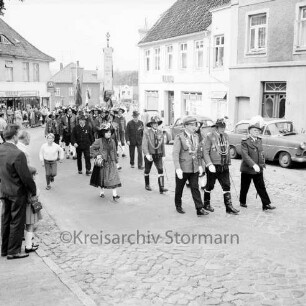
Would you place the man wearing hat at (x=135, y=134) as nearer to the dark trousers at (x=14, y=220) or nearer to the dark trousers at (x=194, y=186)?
the dark trousers at (x=194, y=186)

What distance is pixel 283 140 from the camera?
541 inches

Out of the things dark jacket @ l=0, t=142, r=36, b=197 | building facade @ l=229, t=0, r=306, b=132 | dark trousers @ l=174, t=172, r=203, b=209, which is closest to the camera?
dark jacket @ l=0, t=142, r=36, b=197

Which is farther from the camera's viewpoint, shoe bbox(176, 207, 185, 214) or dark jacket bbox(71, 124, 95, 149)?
dark jacket bbox(71, 124, 95, 149)

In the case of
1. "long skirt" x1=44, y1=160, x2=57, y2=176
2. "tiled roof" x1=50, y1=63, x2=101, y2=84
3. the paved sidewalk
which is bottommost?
the paved sidewalk

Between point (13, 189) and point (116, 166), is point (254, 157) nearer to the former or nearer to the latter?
point (116, 166)

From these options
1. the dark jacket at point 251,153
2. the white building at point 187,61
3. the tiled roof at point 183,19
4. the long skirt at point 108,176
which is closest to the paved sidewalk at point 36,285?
the long skirt at point 108,176

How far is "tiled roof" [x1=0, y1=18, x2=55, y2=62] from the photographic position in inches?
1564

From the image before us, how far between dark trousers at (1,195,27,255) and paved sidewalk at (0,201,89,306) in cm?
21

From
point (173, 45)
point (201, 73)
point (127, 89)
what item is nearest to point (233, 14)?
point (201, 73)

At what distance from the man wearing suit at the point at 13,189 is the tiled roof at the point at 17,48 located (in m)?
35.7

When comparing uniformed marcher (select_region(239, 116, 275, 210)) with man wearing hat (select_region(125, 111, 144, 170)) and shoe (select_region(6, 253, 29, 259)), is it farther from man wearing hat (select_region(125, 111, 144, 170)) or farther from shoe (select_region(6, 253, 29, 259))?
man wearing hat (select_region(125, 111, 144, 170))

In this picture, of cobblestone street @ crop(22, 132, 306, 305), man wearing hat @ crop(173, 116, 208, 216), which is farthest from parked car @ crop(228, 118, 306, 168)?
man wearing hat @ crop(173, 116, 208, 216)

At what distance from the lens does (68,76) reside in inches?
2968

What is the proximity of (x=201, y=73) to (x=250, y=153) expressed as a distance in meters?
18.8
